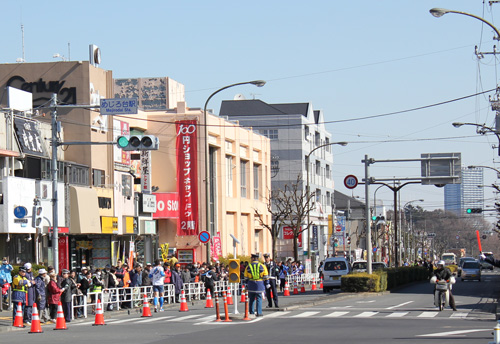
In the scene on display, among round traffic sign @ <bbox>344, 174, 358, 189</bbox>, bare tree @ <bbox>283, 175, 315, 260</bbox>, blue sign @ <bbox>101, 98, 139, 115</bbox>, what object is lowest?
bare tree @ <bbox>283, 175, 315, 260</bbox>

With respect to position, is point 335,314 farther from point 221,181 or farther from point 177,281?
point 221,181

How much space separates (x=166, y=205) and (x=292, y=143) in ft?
114

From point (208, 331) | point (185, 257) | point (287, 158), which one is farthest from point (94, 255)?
point (287, 158)

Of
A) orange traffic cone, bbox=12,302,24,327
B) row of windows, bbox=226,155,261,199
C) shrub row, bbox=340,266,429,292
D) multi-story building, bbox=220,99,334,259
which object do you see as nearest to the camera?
orange traffic cone, bbox=12,302,24,327

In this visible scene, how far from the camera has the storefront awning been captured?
40531mm

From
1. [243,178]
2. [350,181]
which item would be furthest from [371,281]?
[243,178]

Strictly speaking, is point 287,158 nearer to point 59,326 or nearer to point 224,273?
point 224,273

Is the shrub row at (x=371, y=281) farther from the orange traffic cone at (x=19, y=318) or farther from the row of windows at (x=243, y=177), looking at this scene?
the row of windows at (x=243, y=177)

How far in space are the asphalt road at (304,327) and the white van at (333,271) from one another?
49.9 feet

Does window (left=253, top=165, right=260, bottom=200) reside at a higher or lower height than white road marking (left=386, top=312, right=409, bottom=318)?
higher

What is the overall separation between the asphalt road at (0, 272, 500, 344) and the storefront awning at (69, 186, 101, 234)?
11.6m

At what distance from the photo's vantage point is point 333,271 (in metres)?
46.4

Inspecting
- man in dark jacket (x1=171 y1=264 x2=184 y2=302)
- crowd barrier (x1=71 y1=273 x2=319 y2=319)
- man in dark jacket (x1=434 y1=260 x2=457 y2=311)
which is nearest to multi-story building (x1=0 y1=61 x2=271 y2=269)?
crowd barrier (x1=71 y1=273 x2=319 y2=319)

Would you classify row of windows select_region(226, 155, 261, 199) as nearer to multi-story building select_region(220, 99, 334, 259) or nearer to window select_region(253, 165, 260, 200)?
window select_region(253, 165, 260, 200)
